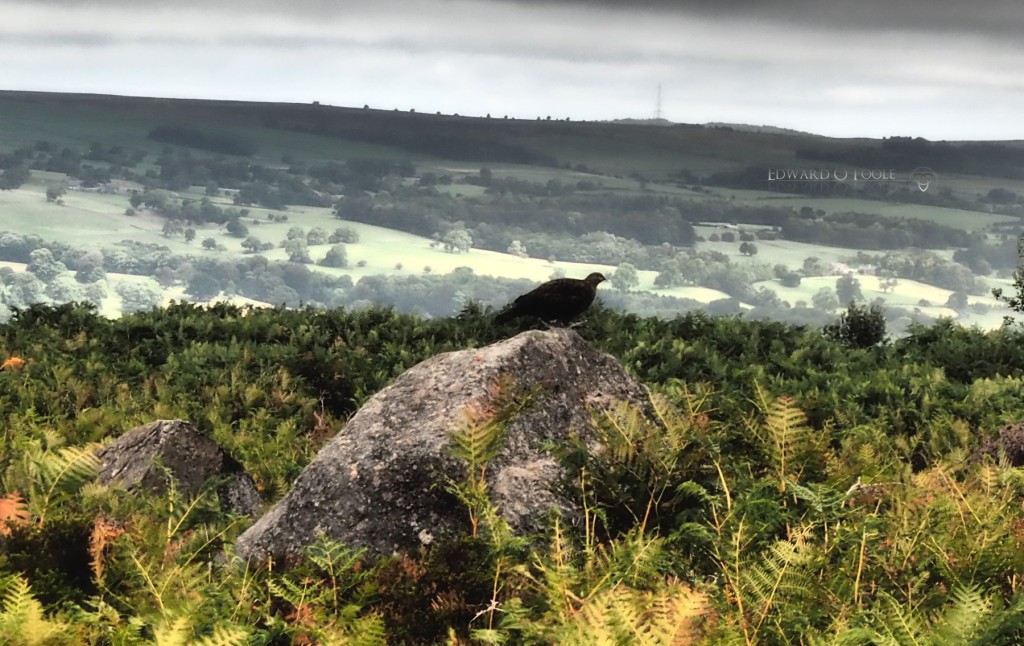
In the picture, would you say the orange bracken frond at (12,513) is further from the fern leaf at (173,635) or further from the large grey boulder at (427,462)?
the large grey boulder at (427,462)

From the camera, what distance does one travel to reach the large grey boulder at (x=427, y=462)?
3.61 m

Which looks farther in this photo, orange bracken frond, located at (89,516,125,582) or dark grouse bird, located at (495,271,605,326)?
dark grouse bird, located at (495,271,605,326)

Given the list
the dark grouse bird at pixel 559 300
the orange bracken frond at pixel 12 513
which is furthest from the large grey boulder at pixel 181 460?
the dark grouse bird at pixel 559 300

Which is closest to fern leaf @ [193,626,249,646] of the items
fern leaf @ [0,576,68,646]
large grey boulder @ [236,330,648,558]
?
fern leaf @ [0,576,68,646]

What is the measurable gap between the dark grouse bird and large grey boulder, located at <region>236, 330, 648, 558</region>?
521 centimetres

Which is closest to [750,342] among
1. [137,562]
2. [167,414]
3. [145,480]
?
[167,414]

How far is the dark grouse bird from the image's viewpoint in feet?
32.4

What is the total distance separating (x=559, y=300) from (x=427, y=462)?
6249mm

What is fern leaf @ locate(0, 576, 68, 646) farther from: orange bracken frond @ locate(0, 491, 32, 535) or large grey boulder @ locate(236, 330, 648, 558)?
large grey boulder @ locate(236, 330, 648, 558)

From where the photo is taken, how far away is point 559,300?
→ 9984 mm

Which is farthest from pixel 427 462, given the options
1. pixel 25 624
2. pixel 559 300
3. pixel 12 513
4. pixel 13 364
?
pixel 13 364

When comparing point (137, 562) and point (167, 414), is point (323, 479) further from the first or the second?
point (167, 414)

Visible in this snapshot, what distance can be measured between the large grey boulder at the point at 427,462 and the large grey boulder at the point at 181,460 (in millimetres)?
1736

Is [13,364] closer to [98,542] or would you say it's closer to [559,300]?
[559,300]
